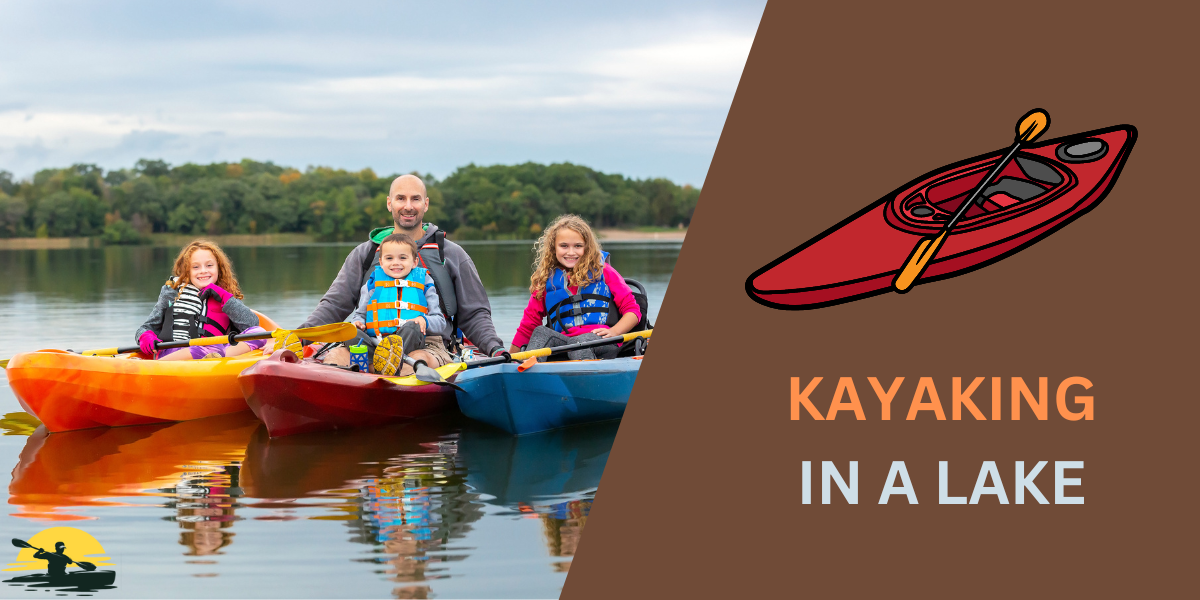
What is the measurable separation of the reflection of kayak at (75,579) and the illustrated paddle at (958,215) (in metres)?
3.02

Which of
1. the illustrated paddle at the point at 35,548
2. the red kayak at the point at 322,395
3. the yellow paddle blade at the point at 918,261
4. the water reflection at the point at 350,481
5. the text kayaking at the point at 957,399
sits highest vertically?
the yellow paddle blade at the point at 918,261

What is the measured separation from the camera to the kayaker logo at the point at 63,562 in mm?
3760

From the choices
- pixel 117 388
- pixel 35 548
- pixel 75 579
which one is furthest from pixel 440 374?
pixel 75 579

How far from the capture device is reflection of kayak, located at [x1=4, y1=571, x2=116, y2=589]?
12.3ft

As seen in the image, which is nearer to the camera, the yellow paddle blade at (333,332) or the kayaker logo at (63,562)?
the kayaker logo at (63,562)

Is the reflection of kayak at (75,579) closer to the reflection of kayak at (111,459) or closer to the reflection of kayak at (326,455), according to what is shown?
the reflection of kayak at (111,459)

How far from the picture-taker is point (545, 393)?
248 inches

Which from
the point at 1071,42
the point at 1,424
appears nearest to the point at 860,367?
the point at 1071,42

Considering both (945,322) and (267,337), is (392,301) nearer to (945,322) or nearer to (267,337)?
(267,337)

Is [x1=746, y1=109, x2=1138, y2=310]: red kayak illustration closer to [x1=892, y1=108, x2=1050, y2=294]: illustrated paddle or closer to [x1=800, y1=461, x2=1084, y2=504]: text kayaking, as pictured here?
[x1=892, y1=108, x2=1050, y2=294]: illustrated paddle

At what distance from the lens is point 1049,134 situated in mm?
2922

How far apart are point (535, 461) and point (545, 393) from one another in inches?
20.9

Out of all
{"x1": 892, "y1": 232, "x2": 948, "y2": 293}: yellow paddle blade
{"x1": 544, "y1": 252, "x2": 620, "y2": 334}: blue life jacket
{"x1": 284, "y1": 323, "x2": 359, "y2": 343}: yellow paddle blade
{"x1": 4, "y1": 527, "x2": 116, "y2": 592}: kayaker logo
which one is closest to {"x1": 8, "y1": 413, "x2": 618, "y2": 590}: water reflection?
{"x1": 4, "y1": 527, "x2": 116, "y2": 592}: kayaker logo

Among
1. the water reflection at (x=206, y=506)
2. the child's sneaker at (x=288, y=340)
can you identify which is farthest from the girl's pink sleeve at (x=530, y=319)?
the water reflection at (x=206, y=506)
